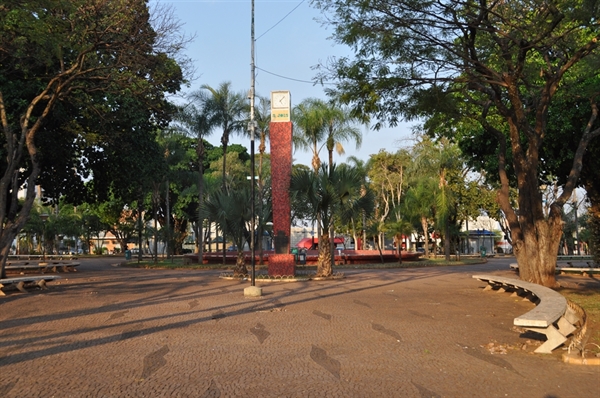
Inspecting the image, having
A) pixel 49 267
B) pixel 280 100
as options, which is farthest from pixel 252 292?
pixel 49 267

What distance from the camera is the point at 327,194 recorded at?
22516mm

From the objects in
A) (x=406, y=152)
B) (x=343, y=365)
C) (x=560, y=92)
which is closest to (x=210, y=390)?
(x=343, y=365)

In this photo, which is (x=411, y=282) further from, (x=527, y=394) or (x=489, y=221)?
(x=489, y=221)

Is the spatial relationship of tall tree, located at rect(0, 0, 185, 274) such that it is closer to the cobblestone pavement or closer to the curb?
the cobblestone pavement

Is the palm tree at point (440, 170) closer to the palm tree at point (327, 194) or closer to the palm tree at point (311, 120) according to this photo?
the palm tree at point (311, 120)

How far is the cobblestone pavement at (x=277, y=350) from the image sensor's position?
641cm

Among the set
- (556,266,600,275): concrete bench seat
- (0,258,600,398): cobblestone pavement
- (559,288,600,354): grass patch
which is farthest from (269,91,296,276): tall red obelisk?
(556,266,600,275): concrete bench seat

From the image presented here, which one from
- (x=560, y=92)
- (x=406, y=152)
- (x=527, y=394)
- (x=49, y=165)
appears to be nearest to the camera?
(x=527, y=394)

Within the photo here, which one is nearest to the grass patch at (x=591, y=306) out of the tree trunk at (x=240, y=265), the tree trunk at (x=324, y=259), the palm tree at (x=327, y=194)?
the palm tree at (x=327, y=194)

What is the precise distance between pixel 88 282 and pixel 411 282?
1151 cm

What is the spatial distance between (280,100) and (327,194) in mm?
4422

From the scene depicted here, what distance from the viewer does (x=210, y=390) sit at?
6277 mm

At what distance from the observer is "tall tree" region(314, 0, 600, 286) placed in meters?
13.6

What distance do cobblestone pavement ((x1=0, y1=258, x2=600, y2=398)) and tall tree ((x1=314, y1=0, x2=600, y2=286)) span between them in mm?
2646
